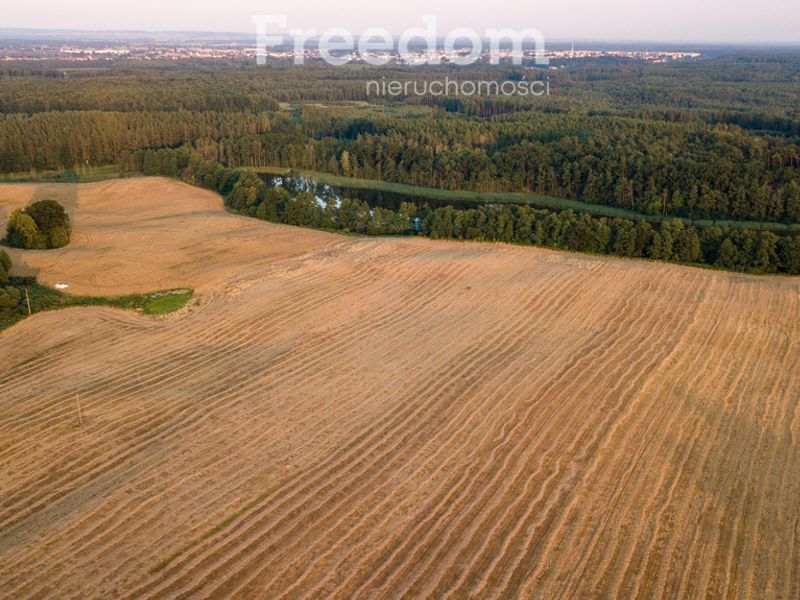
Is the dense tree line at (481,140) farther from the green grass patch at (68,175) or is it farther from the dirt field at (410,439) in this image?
the dirt field at (410,439)

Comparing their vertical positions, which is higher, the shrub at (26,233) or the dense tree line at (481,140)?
the dense tree line at (481,140)

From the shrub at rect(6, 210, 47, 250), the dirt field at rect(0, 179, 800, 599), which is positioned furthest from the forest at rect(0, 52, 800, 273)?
the shrub at rect(6, 210, 47, 250)

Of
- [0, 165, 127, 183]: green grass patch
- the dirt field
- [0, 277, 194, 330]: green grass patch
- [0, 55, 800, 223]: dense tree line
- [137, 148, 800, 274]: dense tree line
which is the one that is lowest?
the dirt field

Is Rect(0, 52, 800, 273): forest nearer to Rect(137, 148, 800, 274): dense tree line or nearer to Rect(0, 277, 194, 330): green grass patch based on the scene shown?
Rect(137, 148, 800, 274): dense tree line

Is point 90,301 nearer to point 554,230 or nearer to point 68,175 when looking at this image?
point 554,230

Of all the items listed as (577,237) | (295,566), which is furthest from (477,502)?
(577,237)

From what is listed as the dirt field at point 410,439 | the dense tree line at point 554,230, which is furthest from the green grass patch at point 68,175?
the dirt field at point 410,439

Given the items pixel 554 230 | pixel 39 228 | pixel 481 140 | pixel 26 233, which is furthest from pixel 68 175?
pixel 554 230
